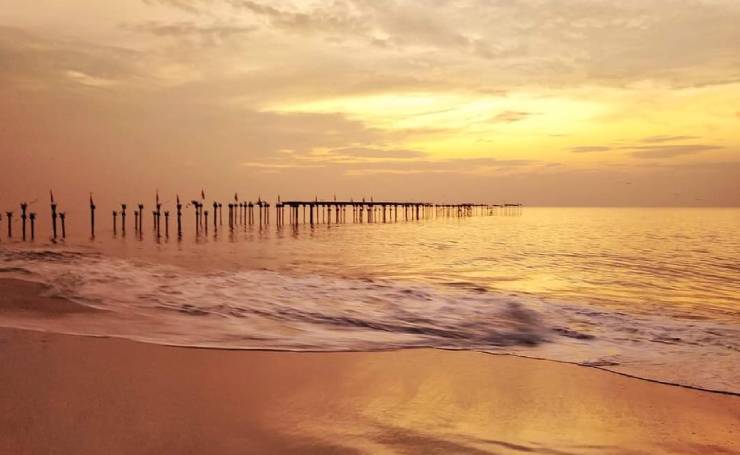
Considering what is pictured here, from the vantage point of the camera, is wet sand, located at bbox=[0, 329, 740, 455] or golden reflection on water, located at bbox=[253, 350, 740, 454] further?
golden reflection on water, located at bbox=[253, 350, 740, 454]

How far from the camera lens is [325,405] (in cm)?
479

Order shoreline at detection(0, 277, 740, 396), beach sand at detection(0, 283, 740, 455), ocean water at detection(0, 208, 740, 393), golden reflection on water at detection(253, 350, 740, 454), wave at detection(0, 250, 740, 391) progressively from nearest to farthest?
beach sand at detection(0, 283, 740, 455), golden reflection on water at detection(253, 350, 740, 454), shoreline at detection(0, 277, 740, 396), wave at detection(0, 250, 740, 391), ocean water at detection(0, 208, 740, 393)

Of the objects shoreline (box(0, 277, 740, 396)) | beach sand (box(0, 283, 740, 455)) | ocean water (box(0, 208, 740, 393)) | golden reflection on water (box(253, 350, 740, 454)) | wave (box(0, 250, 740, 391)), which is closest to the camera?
beach sand (box(0, 283, 740, 455))

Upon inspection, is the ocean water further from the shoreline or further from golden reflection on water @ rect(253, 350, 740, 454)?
golden reflection on water @ rect(253, 350, 740, 454)

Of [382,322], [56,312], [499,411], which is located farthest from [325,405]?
[56,312]

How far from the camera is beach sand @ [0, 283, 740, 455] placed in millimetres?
3980

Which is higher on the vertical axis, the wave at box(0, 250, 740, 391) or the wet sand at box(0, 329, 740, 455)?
the wet sand at box(0, 329, 740, 455)

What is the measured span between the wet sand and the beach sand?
0.05 feet

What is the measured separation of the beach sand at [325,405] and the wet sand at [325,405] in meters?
0.02

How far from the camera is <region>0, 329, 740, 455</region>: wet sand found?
3.98 meters

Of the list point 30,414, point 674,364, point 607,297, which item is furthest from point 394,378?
point 607,297

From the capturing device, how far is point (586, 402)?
5301 millimetres

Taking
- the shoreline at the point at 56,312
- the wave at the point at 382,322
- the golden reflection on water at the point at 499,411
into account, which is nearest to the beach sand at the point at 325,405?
the golden reflection on water at the point at 499,411

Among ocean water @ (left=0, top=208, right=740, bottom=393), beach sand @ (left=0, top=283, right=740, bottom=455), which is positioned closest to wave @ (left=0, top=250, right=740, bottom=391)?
ocean water @ (left=0, top=208, right=740, bottom=393)
